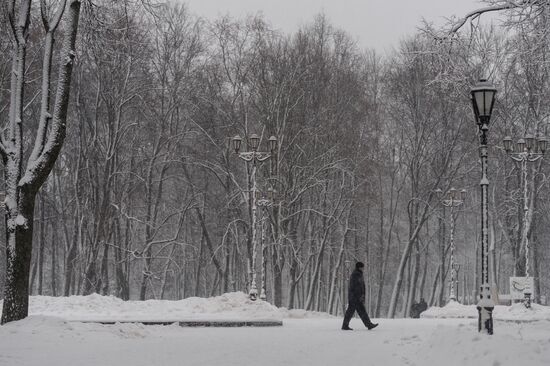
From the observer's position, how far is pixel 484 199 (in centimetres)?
1376

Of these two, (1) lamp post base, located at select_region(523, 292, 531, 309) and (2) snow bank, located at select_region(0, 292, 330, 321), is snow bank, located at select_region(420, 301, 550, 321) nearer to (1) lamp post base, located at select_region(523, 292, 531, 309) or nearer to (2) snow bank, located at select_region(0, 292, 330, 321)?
(1) lamp post base, located at select_region(523, 292, 531, 309)

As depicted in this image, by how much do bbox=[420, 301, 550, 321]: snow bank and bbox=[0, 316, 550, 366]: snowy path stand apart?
11.4m

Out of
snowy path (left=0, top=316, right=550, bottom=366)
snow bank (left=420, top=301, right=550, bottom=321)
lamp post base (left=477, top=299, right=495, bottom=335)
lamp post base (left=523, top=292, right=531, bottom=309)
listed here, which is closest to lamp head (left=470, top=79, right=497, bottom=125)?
lamp post base (left=477, top=299, right=495, bottom=335)

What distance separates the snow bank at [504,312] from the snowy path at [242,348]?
11384 mm

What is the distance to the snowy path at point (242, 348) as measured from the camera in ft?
34.7

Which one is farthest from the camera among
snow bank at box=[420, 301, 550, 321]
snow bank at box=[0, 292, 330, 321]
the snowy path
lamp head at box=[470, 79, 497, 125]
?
snow bank at box=[420, 301, 550, 321]

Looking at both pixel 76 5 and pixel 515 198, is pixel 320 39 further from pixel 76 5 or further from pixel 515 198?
pixel 76 5

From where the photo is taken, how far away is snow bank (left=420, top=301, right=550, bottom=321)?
28.5 m

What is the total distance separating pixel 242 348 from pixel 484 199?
520cm

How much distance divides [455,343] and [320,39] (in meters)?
33.9

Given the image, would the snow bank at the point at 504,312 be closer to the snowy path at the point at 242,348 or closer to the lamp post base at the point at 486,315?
the snowy path at the point at 242,348

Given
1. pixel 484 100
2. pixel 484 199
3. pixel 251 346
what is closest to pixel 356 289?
pixel 251 346

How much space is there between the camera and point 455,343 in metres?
12.0

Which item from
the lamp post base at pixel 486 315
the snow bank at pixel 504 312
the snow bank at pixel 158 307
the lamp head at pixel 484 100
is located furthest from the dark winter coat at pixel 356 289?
the snow bank at pixel 504 312
